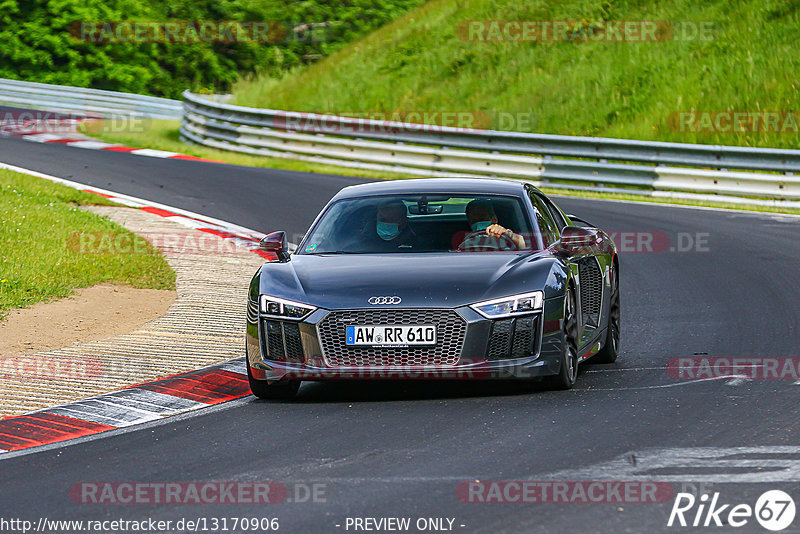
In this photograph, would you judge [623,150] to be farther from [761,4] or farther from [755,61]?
[761,4]

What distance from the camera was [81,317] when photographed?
1162 centimetres

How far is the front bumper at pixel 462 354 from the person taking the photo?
791cm

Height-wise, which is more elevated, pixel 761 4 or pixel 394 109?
pixel 761 4

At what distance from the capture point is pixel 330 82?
35.8 meters

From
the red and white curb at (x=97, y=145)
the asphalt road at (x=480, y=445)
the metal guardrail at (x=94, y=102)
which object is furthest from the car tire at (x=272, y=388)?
the metal guardrail at (x=94, y=102)

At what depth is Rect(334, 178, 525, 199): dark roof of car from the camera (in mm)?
9414

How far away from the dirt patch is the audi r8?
8.23 ft

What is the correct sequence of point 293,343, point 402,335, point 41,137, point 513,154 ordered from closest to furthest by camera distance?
1. point 402,335
2. point 293,343
3. point 513,154
4. point 41,137

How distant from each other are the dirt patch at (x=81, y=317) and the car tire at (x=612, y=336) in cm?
405

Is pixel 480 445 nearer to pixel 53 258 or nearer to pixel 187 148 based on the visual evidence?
pixel 53 258


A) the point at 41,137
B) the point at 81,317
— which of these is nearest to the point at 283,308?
the point at 81,317

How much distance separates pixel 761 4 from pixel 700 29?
1.60 metres

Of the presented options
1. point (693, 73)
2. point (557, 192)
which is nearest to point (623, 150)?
point (557, 192)

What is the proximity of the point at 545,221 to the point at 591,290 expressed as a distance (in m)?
A: 0.61
